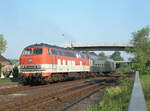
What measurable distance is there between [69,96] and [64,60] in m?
9.73

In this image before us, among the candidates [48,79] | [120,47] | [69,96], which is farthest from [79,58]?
[120,47]

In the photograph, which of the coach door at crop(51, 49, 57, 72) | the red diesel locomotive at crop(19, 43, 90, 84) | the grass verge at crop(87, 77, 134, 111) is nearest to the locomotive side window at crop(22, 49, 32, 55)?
the red diesel locomotive at crop(19, 43, 90, 84)

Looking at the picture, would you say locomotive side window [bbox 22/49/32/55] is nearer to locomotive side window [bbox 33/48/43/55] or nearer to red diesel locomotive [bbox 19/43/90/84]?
red diesel locomotive [bbox 19/43/90/84]

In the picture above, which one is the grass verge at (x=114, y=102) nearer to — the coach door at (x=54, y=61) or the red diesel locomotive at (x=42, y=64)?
the red diesel locomotive at (x=42, y=64)

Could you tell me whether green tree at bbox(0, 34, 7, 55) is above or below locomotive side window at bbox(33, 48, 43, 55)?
above

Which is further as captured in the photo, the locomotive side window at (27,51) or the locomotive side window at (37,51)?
the locomotive side window at (27,51)

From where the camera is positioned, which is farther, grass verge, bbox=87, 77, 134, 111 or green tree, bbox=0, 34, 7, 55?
green tree, bbox=0, 34, 7, 55

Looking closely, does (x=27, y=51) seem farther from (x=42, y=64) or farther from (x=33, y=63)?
(x=42, y=64)

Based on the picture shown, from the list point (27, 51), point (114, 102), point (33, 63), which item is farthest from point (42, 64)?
A: point (114, 102)

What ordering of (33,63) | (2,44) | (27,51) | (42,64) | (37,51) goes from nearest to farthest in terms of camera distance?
(42,64) < (33,63) < (37,51) < (27,51) < (2,44)

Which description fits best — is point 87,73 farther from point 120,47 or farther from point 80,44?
point 120,47

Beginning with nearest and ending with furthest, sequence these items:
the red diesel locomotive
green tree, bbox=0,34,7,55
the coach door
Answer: the red diesel locomotive → the coach door → green tree, bbox=0,34,7,55

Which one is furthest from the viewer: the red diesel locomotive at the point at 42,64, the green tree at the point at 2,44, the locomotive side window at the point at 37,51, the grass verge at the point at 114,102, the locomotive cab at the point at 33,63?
the green tree at the point at 2,44

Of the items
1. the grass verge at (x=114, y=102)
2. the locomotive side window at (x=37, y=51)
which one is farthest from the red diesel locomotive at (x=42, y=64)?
the grass verge at (x=114, y=102)
